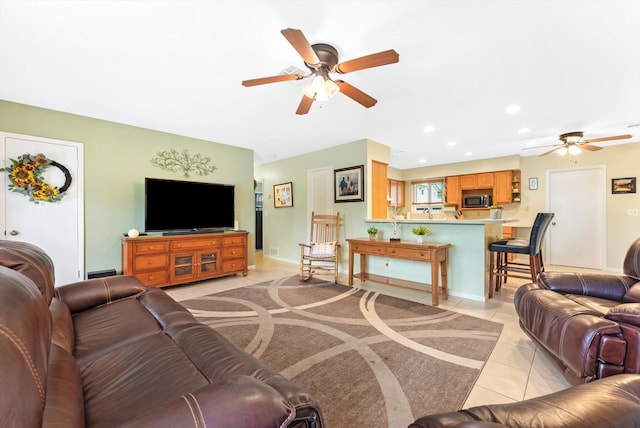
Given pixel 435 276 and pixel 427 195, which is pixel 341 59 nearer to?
pixel 435 276

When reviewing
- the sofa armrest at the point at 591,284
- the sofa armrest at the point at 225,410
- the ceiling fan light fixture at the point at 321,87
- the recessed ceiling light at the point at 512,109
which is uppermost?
the recessed ceiling light at the point at 512,109

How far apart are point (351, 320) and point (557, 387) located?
1.57m

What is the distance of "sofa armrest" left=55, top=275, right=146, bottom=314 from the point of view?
5.42 feet

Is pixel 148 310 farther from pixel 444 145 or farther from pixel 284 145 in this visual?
pixel 444 145

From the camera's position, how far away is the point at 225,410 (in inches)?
23.2

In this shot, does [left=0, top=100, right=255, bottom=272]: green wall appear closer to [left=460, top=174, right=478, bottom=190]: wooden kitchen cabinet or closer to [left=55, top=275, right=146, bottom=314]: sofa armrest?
[left=55, top=275, right=146, bottom=314]: sofa armrest

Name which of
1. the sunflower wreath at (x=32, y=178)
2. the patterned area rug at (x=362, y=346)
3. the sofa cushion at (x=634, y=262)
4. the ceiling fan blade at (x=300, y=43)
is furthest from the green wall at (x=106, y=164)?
the sofa cushion at (x=634, y=262)

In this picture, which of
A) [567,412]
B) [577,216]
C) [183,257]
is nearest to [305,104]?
[567,412]

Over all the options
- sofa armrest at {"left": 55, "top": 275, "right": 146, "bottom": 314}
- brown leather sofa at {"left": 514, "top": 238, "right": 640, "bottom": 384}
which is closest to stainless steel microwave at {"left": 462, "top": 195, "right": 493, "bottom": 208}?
brown leather sofa at {"left": 514, "top": 238, "right": 640, "bottom": 384}

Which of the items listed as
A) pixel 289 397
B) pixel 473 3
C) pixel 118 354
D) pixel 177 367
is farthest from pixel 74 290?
pixel 473 3

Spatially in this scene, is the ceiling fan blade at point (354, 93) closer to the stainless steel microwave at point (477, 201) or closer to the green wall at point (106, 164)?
the green wall at point (106, 164)

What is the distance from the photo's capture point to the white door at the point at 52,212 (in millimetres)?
3004

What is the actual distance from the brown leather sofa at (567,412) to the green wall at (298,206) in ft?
12.0

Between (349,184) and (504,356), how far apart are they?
317 centimetres
